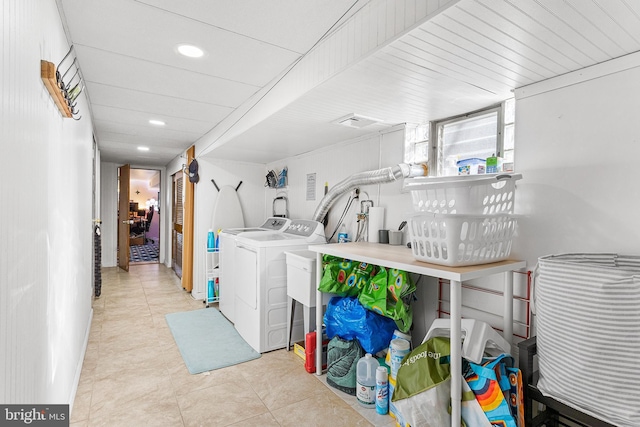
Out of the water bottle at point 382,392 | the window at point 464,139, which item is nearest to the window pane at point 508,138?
the window at point 464,139

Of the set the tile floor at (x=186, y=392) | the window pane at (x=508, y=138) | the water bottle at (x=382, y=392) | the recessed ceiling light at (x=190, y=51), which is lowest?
the tile floor at (x=186, y=392)

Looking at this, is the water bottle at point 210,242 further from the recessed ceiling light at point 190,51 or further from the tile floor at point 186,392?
the recessed ceiling light at point 190,51

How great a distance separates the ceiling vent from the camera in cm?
231

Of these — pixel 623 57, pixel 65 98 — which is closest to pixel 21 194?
pixel 65 98

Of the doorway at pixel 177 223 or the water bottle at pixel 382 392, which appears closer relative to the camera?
→ the water bottle at pixel 382 392

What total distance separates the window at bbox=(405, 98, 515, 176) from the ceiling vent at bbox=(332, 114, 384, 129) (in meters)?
0.33

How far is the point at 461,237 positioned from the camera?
4.82 feet

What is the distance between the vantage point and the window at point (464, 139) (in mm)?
1959

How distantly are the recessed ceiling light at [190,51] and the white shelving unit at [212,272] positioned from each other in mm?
2738

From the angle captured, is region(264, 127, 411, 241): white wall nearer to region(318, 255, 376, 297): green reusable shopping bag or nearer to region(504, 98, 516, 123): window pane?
region(318, 255, 376, 297): green reusable shopping bag

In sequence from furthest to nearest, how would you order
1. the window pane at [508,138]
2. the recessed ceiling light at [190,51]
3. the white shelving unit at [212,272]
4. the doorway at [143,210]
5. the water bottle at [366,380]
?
the doorway at [143,210]
the white shelving unit at [212,272]
the water bottle at [366,380]
the window pane at [508,138]
the recessed ceiling light at [190,51]

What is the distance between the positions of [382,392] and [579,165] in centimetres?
166

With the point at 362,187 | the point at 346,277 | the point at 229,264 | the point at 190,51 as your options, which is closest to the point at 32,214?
the point at 190,51

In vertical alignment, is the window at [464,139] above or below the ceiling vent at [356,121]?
below
